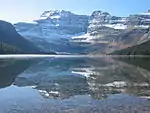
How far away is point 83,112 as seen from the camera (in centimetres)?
2814

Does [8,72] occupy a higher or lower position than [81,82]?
lower

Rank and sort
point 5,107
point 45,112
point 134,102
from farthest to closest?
point 134,102, point 5,107, point 45,112

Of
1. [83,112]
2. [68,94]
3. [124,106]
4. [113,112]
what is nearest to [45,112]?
[83,112]

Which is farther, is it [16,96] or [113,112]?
[16,96]

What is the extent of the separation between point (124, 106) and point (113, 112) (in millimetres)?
3314

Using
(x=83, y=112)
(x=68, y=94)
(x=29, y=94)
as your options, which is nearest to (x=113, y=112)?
(x=83, y=112)

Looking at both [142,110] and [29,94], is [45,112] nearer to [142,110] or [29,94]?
[142,110]

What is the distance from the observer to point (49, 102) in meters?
34.0

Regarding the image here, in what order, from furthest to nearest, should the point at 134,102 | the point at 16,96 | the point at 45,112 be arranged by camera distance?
1. the point at 16,96
2. the point at 134,102
3. the point at 45,112

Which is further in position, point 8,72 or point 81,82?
point 8,72

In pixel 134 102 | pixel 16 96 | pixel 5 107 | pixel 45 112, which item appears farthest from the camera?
pixel 16 96

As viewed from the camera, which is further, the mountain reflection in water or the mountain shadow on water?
the mountain shadow on water

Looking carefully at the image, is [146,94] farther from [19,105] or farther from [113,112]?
[19,105]

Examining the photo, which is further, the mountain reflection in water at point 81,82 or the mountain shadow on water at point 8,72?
the mountain shadow on water at point 8,72
